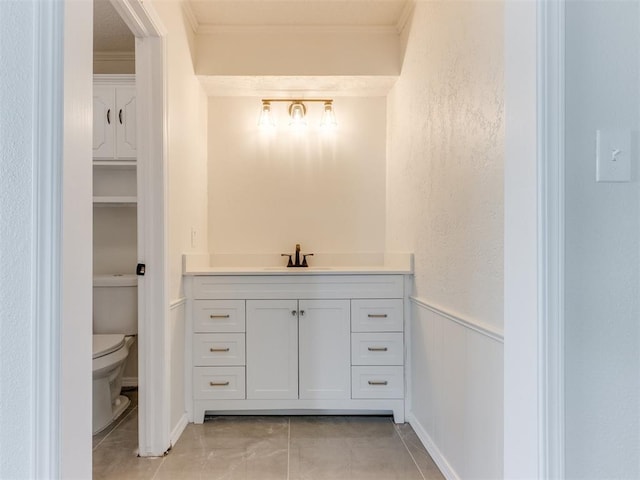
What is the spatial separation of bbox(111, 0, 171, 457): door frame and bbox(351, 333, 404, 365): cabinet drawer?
1.09 metres

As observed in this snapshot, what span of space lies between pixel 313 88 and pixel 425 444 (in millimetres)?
2339

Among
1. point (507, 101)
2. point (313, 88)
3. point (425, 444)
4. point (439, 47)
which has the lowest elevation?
point (425, 444)

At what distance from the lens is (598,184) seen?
818 millimetres

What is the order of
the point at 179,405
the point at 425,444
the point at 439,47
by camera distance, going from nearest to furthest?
1. the point at 439,47
2. the point at 425,444
3. the point at 179,405

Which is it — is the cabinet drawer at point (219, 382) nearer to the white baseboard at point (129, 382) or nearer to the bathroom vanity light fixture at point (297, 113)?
the white baseboard at point (129, 382)

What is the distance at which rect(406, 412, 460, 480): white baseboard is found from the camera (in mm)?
1673

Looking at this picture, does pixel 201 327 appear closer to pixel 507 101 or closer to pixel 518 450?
pixel 518 450

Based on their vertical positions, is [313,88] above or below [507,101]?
above

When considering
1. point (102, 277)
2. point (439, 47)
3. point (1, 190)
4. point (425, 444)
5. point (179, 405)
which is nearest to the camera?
point (1, 190)

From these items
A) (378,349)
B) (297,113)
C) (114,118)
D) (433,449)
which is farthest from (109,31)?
(433,449)

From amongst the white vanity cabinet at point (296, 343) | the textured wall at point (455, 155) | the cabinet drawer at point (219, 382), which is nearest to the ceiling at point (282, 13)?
the textured wall at point (455, 155)

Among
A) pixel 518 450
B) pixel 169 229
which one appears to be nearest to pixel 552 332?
pixel 518 450

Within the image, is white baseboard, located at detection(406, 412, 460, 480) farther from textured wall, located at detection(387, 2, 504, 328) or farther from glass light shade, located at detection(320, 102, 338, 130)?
glass light shade, located at detection(320, 102, 338, 130)

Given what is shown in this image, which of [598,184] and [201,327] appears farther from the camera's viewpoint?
[201,327]
